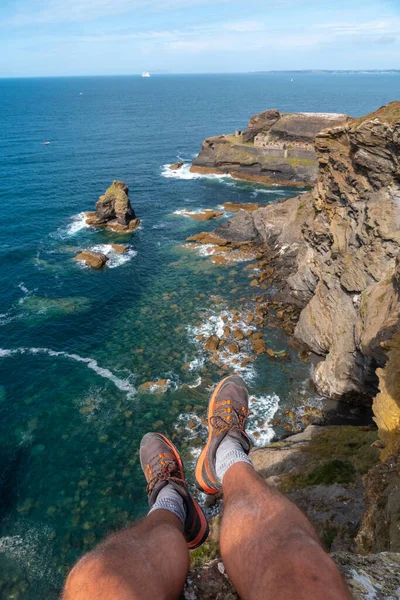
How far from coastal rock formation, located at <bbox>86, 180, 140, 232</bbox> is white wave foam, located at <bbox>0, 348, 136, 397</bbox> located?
26.9m

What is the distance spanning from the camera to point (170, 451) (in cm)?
839

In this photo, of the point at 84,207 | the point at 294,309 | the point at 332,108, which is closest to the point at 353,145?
the point at 294,309

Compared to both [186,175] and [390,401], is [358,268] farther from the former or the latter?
[186,175]

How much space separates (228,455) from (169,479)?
1.43m

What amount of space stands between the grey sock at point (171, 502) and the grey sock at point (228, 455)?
82 cm

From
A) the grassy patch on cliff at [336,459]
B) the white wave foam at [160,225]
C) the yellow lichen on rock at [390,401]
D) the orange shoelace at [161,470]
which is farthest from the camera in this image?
the white wave foam at [160,225]

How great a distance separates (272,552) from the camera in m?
3.58

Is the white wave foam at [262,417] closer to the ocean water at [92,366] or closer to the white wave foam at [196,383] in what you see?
the ocean water at [92,366]

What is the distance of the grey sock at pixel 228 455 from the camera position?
6398 millimetres

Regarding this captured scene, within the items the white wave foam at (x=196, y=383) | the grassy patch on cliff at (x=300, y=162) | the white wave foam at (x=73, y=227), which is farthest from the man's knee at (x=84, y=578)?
the grassy patch on cliff at (x=300, y=162)

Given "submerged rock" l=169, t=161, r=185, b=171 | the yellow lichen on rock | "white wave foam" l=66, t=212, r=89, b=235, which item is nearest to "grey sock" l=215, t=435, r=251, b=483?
the yellow lichen on rock

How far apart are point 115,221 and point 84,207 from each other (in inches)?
364

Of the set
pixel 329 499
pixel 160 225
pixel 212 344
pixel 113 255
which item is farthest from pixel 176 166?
pixel 329 499

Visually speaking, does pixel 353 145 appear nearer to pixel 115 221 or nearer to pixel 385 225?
pixel 385 225
